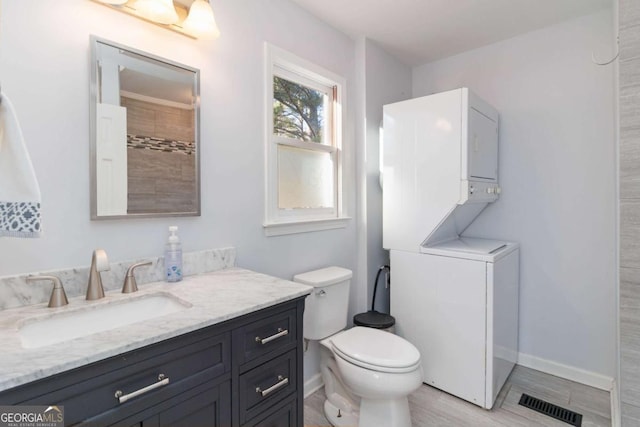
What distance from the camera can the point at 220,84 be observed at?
1.65m

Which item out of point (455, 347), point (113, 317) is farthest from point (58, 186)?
point (455, 347)

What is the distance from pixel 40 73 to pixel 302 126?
139 cm

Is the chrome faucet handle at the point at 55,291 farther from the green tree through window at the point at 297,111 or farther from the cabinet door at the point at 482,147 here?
the cabinet door at the point at 482,147

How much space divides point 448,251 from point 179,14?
1978mm

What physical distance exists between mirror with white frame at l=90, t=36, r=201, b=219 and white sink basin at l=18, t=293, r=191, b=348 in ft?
1.18

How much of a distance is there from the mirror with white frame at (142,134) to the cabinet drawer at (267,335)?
68 centimetres

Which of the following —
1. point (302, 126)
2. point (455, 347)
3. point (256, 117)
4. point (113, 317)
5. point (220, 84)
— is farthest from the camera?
point (302, 126)

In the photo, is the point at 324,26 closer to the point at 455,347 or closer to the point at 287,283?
the point at 287,283

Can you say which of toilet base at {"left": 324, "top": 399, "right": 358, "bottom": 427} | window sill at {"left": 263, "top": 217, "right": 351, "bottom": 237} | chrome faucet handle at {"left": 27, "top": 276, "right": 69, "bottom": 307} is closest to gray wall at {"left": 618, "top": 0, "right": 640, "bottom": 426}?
toilet base at {"left": 324, "top": 399, "right": 358, "bottom": 427}

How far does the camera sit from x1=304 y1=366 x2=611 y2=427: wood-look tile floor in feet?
6.18

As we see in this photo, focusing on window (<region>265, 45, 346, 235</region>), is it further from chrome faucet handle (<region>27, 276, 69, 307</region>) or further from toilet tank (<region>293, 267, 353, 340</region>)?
chrome faucet handle (<region>27, 276, 69, 307</region>)

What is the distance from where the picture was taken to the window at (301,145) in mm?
1938

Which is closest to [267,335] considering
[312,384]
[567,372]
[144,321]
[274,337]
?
[274,337]

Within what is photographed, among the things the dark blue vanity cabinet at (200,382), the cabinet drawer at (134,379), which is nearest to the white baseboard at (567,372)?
the dark blue vanity cabinet at (200,382)
